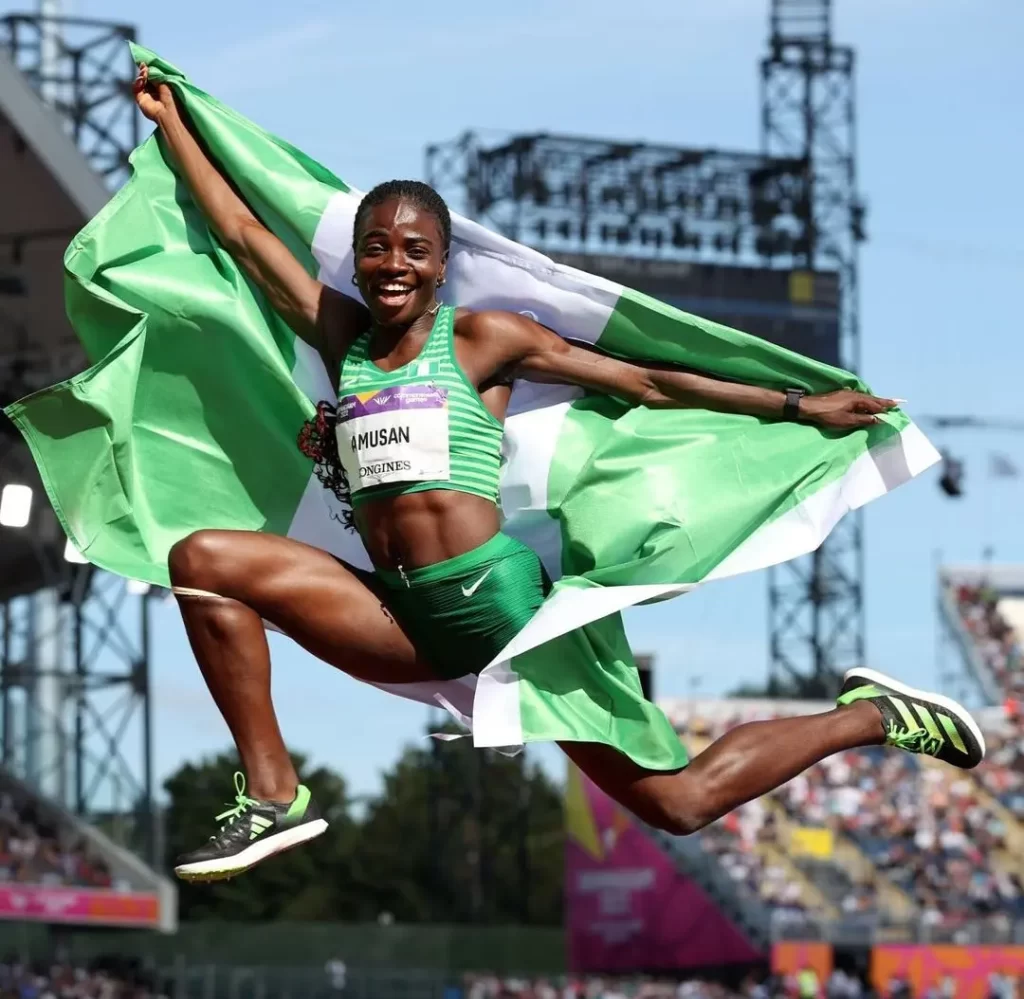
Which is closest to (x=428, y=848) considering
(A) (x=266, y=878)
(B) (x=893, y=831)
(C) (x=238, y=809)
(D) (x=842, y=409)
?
(A) (x=266, y=878)

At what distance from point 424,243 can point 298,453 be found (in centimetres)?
95

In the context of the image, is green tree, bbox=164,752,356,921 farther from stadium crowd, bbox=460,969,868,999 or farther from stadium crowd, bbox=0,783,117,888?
stadium crowd, bbox=0,783,117,888

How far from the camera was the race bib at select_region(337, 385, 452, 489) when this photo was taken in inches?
230

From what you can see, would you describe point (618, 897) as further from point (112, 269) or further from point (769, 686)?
point (112, 269)

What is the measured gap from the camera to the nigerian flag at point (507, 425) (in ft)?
20.7

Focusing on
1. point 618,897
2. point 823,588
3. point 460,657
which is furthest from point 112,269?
point 823,588

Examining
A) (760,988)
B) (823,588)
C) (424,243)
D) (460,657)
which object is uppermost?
(823,588)

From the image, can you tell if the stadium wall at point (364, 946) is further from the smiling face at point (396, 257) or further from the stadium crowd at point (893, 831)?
the smiling face at point (396, 257)

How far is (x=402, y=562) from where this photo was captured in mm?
5938

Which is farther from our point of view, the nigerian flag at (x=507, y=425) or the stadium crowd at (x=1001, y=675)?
the stadium crowd at (x=1001, y=675)

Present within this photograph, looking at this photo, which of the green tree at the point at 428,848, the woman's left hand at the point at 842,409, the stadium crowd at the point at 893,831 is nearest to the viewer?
the woman's left hand at the point at 842,409

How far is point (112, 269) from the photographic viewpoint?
644 centimetres

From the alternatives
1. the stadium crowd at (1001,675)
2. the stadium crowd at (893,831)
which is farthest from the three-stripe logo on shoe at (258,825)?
the stadium crowd at (1001,675)

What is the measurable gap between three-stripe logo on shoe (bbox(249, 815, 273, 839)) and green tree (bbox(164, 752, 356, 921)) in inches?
2167
